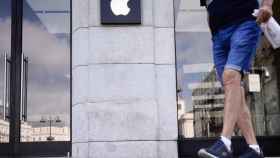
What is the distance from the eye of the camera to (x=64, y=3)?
9086 mm

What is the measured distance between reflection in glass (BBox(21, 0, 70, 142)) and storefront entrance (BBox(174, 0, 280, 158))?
1.71 meters

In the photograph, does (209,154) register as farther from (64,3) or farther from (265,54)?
(64,3)

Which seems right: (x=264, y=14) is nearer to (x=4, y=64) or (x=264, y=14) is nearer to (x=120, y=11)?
(x=120, y=11)

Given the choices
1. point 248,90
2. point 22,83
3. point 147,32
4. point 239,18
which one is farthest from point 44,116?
point 239,18

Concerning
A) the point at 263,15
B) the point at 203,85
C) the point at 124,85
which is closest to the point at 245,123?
the point at 263,15

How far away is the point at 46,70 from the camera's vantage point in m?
8.98

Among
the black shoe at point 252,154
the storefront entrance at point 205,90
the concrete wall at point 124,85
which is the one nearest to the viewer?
the black shoe at point 252,154

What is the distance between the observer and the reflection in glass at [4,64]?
28.3ft

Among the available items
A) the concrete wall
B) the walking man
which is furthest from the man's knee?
the concrete wall

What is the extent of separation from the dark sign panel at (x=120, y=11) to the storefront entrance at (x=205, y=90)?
845mm

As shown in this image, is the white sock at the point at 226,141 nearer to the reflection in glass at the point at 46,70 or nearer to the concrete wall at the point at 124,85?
the concrete wall at the point at 124,85

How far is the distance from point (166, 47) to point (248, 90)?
1.42m

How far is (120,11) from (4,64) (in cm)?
203

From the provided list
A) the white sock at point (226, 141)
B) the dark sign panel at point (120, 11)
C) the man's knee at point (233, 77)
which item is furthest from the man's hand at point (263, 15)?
the dark sign panel at point (120, 11)
